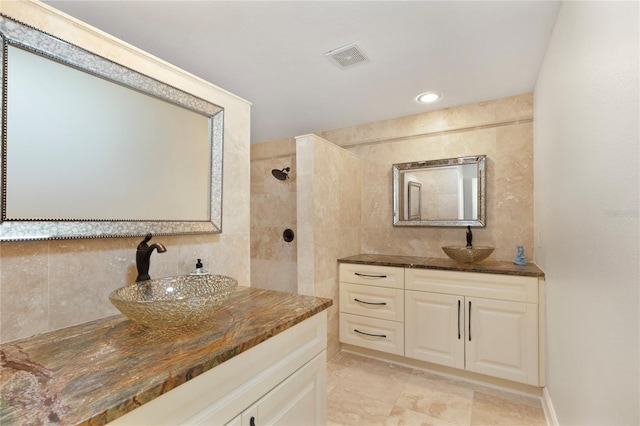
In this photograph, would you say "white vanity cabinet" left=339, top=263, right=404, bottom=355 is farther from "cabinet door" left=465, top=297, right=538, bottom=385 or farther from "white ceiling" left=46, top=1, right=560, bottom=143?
"white ceiling" left=46, top=1, right=560, bottom=143

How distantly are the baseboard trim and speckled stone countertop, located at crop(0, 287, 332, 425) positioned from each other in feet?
5.55

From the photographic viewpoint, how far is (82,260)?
111cm

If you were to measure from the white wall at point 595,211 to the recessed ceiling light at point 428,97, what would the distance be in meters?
0.89

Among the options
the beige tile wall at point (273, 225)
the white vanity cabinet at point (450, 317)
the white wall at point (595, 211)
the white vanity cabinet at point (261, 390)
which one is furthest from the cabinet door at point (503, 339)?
the beige tile wall at point (273, 225)

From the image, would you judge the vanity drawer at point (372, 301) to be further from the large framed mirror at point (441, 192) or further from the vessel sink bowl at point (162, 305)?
the vessel sink bowl at point (162, 305)

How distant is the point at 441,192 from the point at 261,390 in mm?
2478

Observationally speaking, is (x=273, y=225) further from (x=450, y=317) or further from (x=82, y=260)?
(x=82, y=260)

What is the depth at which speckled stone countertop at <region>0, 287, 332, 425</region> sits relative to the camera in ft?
2.00

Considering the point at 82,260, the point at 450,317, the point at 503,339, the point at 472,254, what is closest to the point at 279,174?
the point at 472,254

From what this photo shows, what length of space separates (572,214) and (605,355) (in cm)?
60

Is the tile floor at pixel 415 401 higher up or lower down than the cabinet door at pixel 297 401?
lower down

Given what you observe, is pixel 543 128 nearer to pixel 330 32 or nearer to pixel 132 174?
pixel 330 32

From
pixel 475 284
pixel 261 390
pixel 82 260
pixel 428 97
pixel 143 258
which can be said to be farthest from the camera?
pixel 428 97

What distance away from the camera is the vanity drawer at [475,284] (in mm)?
2098
